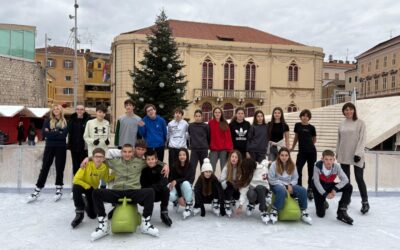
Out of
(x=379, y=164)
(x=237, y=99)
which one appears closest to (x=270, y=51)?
(x=237, y=99)

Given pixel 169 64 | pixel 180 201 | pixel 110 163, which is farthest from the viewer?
pixel 169 64

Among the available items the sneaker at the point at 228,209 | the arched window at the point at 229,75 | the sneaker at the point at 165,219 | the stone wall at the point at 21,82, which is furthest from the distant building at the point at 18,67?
the sneaker at the point at 228,209

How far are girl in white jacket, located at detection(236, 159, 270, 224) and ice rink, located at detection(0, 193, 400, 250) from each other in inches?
12.0

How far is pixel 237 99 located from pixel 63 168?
110 feet

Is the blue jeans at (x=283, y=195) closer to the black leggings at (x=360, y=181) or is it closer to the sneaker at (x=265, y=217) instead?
the sneaker at (x=265, y=217)

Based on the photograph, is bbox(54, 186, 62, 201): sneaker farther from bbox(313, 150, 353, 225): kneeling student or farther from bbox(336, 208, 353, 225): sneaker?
bbox(336, 208, 353, 225): sneaker

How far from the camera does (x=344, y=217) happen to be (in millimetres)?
5652

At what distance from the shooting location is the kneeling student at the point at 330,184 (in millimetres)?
5715

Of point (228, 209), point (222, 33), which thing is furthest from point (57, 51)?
point (228, 209)

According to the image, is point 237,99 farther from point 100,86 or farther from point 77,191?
point 77,191

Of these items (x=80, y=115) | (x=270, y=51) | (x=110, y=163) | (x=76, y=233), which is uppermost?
(x=270, y=51)

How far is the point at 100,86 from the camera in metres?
59.4

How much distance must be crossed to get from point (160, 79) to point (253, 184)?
12296 mm

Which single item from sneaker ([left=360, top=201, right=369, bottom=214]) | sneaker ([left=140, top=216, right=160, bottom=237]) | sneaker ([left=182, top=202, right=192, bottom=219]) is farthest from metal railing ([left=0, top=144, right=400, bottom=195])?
sneaker ([left=140, top=216, right=160, bottom=237])
